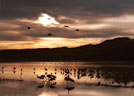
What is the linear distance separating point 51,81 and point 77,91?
8.38 m

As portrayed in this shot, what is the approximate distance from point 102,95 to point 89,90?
110 inches

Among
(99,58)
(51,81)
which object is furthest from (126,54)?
(51,81)

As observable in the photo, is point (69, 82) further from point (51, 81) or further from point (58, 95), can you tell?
point (58, 95)

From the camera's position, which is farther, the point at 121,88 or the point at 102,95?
the point at 121,88

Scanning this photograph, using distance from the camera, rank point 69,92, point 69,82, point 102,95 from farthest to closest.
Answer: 1. point 69,82
2. point 69,92
3. point 102,95

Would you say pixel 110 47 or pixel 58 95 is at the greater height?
pixel 110 47

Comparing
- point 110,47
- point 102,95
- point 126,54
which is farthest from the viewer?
point 110,47

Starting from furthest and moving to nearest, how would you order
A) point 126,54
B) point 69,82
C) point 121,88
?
1. point 126,54
2. point 69,82
3. point 121,88

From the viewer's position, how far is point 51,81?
3562 cm

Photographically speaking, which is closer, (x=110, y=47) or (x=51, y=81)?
(x=51, y=81)

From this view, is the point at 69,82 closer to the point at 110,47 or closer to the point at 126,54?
the point at 126,54

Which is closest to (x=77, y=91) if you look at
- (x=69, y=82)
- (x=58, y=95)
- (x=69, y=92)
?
(x=69, y=92)

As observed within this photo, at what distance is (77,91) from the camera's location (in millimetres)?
27703

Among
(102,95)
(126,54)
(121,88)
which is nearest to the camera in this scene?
(102,95)
